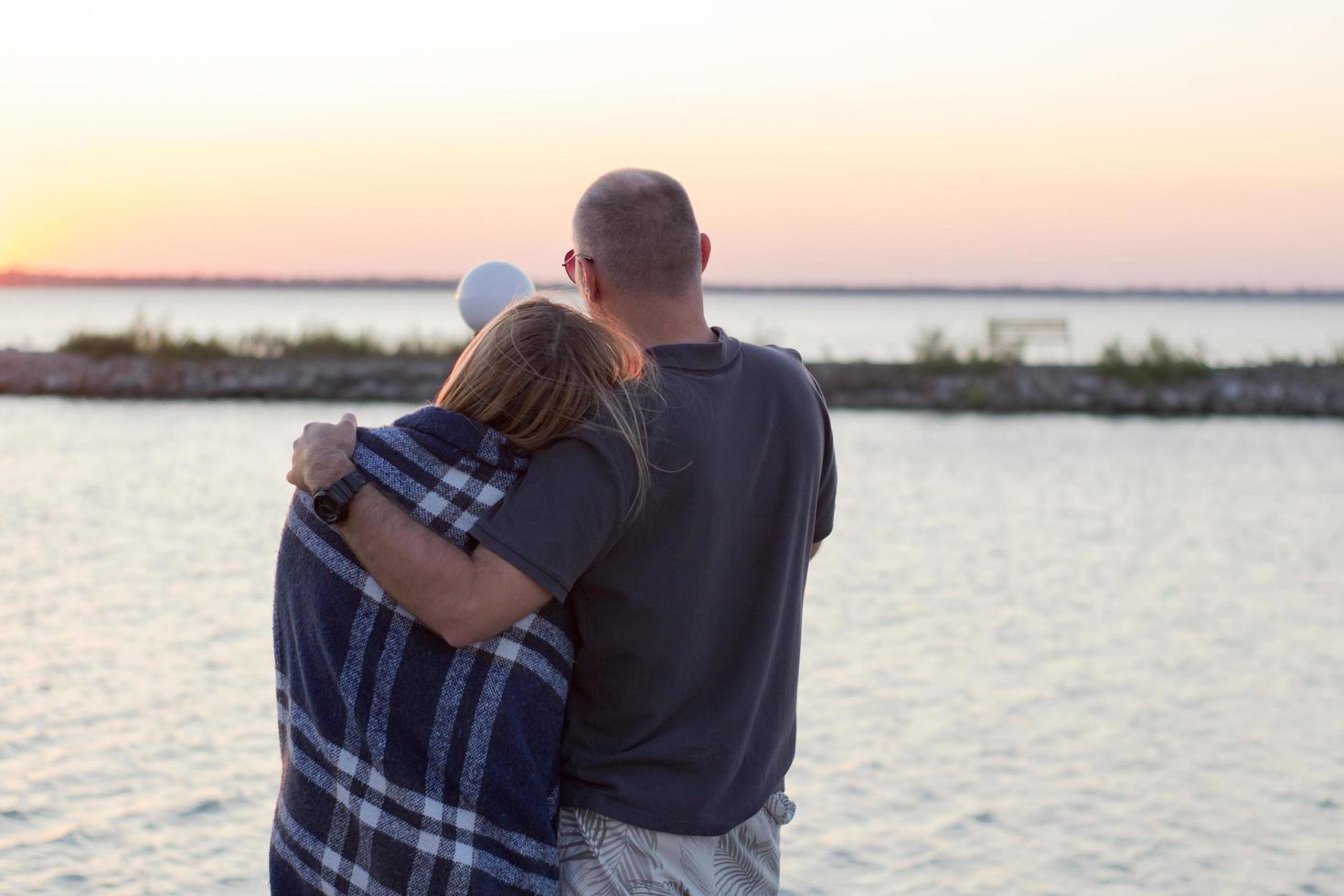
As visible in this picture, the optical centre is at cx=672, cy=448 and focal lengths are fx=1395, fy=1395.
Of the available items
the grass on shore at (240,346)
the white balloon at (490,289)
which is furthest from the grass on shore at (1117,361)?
the white balloon at (490,289)

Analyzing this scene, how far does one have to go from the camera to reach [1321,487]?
1556 centimetres

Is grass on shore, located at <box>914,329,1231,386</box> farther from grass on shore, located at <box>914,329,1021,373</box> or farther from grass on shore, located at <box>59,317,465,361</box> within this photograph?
grass on shore, located at <box>59,317,465,361</box>

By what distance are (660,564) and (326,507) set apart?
0.47 metres

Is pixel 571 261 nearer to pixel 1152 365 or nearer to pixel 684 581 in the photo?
pixel 684 581

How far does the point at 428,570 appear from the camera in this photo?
185 cm

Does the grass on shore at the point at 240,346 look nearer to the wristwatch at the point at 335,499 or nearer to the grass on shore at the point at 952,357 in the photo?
the grass on shore at the point at 952,357

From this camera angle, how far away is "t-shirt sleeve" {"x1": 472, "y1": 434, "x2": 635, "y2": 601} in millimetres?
1834

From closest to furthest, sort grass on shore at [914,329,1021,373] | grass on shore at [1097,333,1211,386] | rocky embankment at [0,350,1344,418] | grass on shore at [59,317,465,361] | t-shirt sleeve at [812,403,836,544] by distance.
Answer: t-shirt sleeve at [812,403,836,544] < rocky embankment at [0,350,1344,418] < grass on shore at [1097,333,1211,386] < grass on shore at [914,329,1021,373] < grass on shore at [59,317,465,361]

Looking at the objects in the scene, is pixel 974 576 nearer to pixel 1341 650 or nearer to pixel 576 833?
pixel 1341 650

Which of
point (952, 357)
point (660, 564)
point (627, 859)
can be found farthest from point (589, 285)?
point (952, 357)

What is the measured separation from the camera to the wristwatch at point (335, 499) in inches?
72.9

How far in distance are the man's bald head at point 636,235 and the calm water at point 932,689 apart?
342 cm

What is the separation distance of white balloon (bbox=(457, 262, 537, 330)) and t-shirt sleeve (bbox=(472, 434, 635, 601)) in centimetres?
55

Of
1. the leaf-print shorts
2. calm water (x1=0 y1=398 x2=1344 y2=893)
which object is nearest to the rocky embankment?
calm water (x1=0 y1=398 x2=1344 y2=893)
